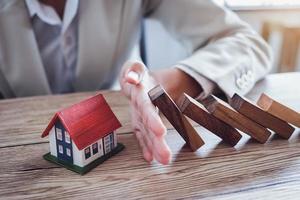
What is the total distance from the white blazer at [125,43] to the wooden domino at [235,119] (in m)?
0.16

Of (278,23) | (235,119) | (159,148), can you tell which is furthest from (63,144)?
(278,23)

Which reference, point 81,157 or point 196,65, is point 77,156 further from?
point 196,65

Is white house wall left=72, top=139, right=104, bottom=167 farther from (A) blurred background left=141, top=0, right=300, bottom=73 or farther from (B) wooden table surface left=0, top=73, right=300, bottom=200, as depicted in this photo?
(A) blurred background left=141, top=0, right=300, bottom=73

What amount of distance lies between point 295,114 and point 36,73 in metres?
0.55

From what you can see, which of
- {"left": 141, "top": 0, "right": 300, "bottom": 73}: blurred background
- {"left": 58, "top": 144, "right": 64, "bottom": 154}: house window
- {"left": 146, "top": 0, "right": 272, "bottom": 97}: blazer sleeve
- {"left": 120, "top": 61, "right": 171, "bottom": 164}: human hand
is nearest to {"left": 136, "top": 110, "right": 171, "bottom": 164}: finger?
{"left": 120, "top": 61, "right": 171, "bottom": 164}: human hand

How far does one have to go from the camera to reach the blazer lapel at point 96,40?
32.6 inches

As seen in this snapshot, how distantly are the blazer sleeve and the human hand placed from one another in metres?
0.14

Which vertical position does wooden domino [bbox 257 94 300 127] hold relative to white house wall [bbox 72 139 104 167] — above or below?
above

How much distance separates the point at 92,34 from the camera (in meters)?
0.85

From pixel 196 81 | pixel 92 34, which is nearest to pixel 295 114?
pixel 196 81

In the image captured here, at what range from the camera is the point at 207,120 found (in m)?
0.50

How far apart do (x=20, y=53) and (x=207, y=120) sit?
0.49 meters

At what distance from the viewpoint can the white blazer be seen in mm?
707

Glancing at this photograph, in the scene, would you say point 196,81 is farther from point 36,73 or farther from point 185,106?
point 36,73
